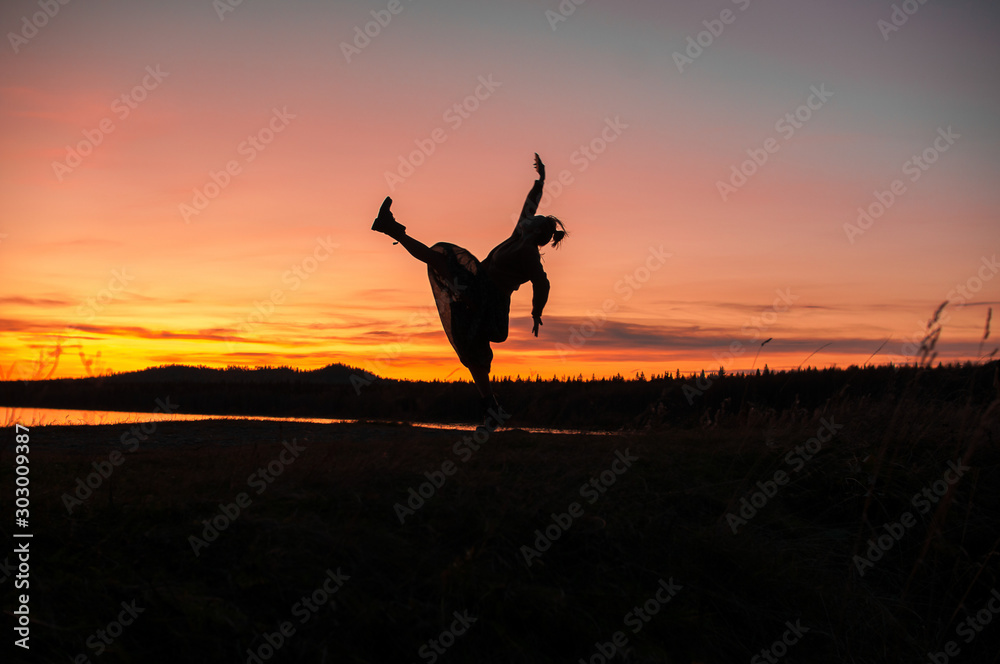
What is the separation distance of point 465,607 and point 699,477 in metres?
2.60

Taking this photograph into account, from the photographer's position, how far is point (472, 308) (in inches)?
330

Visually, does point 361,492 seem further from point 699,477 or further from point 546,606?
point 699,477

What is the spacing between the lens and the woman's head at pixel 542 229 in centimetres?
782
